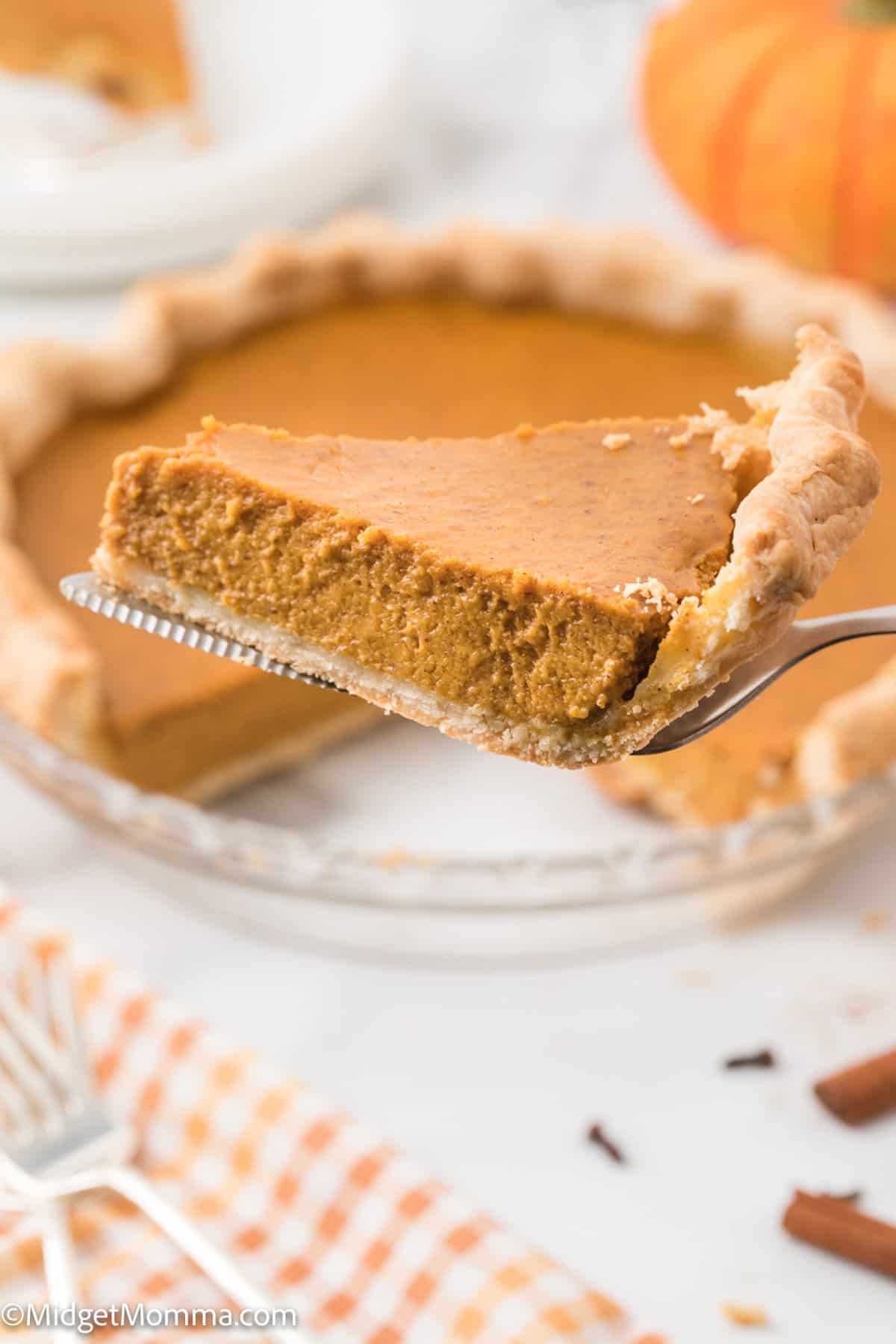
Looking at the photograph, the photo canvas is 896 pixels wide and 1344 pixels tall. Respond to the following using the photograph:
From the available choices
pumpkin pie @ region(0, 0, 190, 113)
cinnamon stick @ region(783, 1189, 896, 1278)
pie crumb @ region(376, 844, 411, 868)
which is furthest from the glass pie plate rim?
pumpkin pie @ region(0, 0, 190, 113)

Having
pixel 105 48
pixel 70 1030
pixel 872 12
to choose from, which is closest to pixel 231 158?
pixel 105 48

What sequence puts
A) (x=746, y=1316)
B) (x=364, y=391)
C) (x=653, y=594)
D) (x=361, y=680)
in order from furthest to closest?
(x=364, y=391), (x=746, y=1316), (x=361, y=680), (x=653, y=594)

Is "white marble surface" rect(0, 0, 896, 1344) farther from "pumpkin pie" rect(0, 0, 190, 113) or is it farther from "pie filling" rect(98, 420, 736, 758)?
"pumpkin pie" rect(0, 0, 190, 113)

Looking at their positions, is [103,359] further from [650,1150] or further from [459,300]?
[650,1150]

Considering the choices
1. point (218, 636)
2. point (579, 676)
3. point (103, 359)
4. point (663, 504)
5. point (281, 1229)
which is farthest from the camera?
point (103, 359)

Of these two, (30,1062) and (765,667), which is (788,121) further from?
(30,1062)

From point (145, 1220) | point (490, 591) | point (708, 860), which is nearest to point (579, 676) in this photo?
point (490, 591)

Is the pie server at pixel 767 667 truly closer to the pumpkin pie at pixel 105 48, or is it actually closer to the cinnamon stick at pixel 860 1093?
the cinnamon stick at pixel 860 1093
